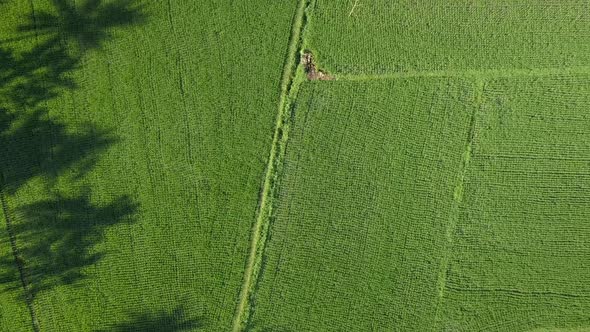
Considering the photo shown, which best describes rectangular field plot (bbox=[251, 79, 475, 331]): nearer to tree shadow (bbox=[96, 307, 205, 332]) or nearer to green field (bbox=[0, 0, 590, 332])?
green field (bbox=[0, 0, 590, 332])

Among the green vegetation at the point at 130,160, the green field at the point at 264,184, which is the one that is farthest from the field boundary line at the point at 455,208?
the green vegetation at the point at 130,160

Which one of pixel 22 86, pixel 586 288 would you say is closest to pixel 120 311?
pixel 22 86

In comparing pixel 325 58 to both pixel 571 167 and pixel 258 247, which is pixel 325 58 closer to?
pixel 258 247

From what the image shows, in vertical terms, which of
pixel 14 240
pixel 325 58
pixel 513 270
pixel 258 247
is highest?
pixel 325 58

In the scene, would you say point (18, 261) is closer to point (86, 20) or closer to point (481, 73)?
point (86, 20)

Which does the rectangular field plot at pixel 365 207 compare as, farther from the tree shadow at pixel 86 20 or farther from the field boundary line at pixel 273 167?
the tree shadow at pixel 86 20

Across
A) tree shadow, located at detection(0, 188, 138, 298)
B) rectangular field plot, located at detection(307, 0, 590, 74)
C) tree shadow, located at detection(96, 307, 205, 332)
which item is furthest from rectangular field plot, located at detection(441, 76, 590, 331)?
tree shadow, located at detection(0, 188, 138, 298)
